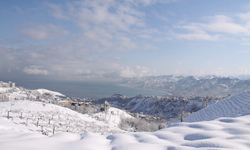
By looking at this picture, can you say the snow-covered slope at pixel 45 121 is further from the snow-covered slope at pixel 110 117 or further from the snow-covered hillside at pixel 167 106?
the snow-covered hillside at pixel 167 106

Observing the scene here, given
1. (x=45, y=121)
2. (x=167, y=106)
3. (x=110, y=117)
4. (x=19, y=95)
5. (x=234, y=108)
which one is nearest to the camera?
(x=45, y=121)

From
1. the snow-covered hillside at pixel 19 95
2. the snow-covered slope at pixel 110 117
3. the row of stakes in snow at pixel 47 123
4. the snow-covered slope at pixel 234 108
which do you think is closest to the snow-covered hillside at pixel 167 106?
the snow-covered slope at pixel 110 117

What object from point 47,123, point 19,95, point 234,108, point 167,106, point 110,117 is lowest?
point 167,106

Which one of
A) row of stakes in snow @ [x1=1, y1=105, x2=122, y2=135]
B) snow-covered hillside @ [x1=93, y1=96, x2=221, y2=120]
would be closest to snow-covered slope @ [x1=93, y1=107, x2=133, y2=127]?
row of stakes in snow @ [x1=1, y1=105, x2=122, y2=135]

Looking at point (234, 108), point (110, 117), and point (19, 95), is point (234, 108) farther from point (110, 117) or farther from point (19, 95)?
point (19, 95)

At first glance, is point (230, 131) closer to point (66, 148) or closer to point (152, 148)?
point (152, 148)

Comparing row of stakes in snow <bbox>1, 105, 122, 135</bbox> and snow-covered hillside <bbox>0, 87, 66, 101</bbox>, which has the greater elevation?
row of stakes in snow <bbox>1, 105, 122, 135</bbox>

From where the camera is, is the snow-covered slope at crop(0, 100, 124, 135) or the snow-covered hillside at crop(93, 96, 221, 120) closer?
the snow-covered slope at crop(0, 100, 124, 135)

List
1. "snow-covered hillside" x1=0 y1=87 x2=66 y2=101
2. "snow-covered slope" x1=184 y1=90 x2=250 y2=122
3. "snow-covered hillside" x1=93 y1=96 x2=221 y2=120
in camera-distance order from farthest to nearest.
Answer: "snow-covered hillside" x1=93 y1=96 x2=221 y2=120 → "snow-covered hillside" x1=0 y1=87 x2=66 y2=101 → "snow-covered slope" x1=184 y1=90 x2=250 y2=122

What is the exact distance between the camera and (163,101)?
55688 mm

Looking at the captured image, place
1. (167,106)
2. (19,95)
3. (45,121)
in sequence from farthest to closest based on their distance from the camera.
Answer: (167,106) < (19,95) < (45,121)

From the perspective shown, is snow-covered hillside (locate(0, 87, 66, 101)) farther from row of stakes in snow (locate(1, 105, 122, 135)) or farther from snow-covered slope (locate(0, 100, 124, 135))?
row of stakes in snow (locate(1, 105, 122, 135))

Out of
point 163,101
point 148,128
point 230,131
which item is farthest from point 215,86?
point 230,131

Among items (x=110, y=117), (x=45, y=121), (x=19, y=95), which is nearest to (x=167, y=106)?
(x=110, y=117)
